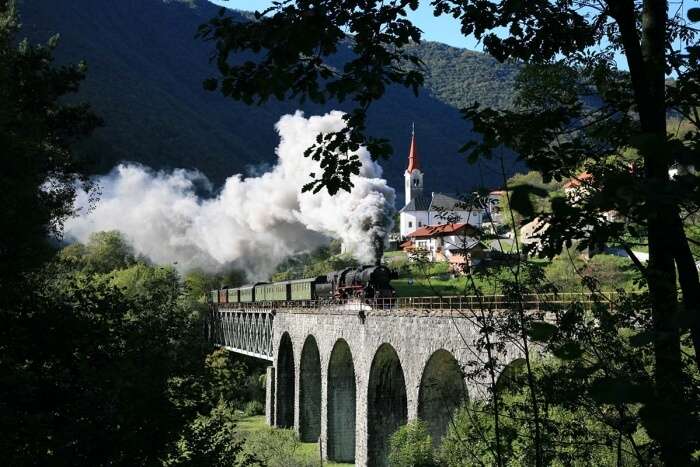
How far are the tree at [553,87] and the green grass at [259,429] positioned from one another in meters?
31.4

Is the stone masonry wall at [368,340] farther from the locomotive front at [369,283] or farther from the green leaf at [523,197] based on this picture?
the green leaf at [523,197]

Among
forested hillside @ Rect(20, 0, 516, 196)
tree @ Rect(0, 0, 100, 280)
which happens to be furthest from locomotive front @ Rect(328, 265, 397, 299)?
forested hillside @ Rect(20, 0, 516, 196)

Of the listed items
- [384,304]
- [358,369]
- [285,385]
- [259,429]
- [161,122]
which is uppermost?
[161,122]

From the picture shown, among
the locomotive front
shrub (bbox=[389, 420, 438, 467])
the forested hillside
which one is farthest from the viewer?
the forested hillside

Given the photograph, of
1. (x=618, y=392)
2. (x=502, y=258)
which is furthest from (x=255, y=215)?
(x=618, y=392)

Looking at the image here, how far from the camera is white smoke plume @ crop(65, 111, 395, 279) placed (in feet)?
147

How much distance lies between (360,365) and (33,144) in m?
19.0

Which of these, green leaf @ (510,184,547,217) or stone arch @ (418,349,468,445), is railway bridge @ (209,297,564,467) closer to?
stone arch @ (418,349,468,445)

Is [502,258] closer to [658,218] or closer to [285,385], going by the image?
[658,218]

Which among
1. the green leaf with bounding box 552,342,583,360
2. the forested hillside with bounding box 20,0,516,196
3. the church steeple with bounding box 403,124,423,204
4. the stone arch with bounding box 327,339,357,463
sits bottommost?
the stone arch with bounding box 327,339,357,463

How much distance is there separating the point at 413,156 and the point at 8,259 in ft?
355

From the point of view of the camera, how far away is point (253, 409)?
5200 centimetres

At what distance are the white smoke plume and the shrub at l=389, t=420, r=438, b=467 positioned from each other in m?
8.21

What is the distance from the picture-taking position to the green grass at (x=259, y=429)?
36.9 metres
